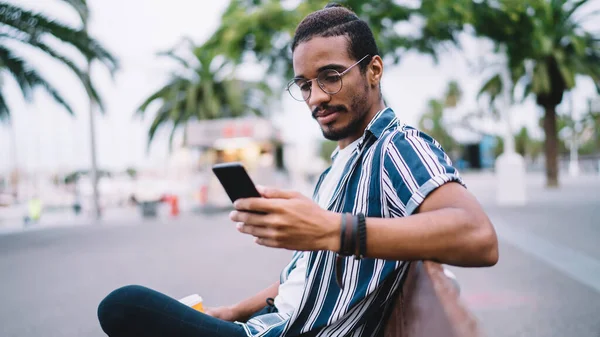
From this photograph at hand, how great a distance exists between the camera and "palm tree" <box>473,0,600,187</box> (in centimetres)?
1135

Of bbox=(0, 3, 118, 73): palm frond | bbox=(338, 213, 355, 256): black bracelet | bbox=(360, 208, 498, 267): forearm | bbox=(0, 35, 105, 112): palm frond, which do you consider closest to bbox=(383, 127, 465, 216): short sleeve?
bbox=(360, 208, 498, 267): forearm

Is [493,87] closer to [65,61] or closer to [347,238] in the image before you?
[65,61]

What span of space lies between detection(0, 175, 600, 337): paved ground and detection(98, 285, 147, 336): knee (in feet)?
9.22

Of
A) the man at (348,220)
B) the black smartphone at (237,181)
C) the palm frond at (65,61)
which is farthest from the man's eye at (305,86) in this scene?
the palm frond at (65,61)

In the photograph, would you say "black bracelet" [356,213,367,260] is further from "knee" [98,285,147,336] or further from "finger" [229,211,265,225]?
"knee" [98,285,147,336]

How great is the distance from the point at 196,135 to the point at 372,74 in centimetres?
1780

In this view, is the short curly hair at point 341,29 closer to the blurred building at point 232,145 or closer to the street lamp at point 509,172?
the street lamp at point 509,172

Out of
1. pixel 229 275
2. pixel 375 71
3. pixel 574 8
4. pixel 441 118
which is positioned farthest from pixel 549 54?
pixel 441 118

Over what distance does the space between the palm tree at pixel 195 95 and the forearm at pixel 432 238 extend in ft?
70.4

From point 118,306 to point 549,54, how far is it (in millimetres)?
19212

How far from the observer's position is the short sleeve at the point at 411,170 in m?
1.11

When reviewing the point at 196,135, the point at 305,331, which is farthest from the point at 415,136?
the point at 196,135

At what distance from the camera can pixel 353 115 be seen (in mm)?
1562

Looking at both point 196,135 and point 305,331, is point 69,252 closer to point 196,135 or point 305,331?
point 305,331
